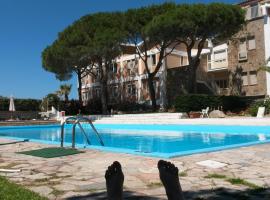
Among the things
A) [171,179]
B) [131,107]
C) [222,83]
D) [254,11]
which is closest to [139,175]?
[171,179]

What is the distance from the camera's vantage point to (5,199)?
4.88 metres

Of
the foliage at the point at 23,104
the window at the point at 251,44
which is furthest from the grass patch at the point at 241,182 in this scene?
the foliage at the point at 23,104

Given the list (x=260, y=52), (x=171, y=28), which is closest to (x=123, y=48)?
(x=171, y=28)

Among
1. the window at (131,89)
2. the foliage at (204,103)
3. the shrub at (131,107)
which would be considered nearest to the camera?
the foliage at (204,103)

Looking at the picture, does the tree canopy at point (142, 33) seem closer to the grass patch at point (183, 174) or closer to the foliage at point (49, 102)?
the foliage at point (49, 102)

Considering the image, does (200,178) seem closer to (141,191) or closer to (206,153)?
(141,191)

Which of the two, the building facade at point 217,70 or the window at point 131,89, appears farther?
the window at point 131,89

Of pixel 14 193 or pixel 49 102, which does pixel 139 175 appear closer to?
pixel 14 193

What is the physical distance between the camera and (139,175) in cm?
668

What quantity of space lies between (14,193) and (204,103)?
24004 mm

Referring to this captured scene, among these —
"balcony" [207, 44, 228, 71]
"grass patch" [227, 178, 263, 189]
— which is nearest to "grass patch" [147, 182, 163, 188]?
"grass patch" [227, 178, 263, 189]

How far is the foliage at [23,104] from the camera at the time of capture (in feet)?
132

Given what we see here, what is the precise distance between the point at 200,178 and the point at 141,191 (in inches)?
48.2

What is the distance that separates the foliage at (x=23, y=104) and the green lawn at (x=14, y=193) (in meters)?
35.9
